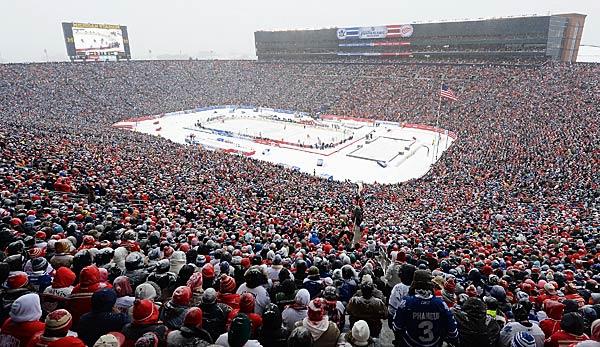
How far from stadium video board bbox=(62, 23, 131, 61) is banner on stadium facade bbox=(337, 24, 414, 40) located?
45901 mm

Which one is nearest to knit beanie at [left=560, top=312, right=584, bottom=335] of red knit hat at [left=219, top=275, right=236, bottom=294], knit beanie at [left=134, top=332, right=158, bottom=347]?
red knit hat at [left=219, top=275, right=236, bottom=294]

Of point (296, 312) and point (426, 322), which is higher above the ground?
point (426, 322)

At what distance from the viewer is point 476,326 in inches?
184

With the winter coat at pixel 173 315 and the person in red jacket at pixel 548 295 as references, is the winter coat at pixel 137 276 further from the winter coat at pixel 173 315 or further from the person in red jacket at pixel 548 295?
the person in red jacket at pixel 548 295

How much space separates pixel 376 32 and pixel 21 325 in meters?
78.5

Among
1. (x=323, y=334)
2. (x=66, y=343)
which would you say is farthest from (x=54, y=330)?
(x=323, y=334)

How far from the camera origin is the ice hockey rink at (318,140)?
35.9 m

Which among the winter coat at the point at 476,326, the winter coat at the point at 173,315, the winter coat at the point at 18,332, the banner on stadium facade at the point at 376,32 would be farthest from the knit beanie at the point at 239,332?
the banner on stadium facade at the point at 376,32

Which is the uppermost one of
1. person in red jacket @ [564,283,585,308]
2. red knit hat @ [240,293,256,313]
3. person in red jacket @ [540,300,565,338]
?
red knit hat @ [240,293,256,313]

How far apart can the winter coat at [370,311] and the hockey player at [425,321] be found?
0.88 metres

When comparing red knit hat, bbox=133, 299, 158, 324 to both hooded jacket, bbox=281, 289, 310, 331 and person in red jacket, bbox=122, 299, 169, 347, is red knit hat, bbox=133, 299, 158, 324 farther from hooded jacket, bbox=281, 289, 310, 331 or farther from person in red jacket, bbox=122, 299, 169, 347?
hooded jacket, bbox=281, 289, 310, 331

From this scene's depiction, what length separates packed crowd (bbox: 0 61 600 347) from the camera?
14.5ft

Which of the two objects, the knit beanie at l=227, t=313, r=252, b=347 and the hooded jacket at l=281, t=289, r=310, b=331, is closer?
the knit beanie at l=227, t=313, r=252, b=347

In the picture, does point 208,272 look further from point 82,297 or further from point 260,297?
point 82,297
